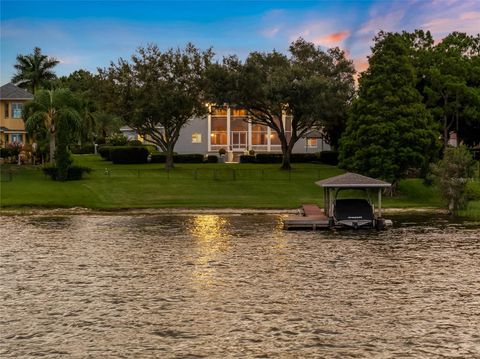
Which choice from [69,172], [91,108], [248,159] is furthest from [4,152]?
[91,108]

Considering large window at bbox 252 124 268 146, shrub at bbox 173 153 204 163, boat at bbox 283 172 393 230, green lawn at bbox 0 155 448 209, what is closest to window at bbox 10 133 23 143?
green lawn at bbox 0 155 448 209

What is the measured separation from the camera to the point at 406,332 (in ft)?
46.0

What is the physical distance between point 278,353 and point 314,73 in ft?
196

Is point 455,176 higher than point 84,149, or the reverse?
point 84,149

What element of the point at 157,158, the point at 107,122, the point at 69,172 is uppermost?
the point at 107,122

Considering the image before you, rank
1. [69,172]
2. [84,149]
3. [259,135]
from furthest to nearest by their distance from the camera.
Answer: [84,149] → [259,135] → [69,172]

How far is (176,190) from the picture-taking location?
53.6 m

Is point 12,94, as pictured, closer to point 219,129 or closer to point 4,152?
point 4,152

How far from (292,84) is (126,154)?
2545cm

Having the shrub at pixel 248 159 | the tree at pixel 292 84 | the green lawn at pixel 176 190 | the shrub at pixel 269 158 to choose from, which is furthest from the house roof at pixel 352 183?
the shrub at pixel 248 159

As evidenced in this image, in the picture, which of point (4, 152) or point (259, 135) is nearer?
point (4, 152)

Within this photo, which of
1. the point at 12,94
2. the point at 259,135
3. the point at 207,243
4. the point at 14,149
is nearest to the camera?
the point at 207,243

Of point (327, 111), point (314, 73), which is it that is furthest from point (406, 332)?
point (314, 73)

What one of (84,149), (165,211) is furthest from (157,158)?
(165,211)
